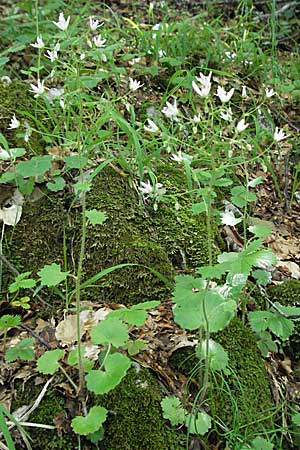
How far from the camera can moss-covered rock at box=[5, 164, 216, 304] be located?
7.11ft

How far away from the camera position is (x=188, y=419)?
1690 millimetres

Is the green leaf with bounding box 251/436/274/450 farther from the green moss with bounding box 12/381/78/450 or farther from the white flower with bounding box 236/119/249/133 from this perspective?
the white flower with bounding box 236/119/249/133

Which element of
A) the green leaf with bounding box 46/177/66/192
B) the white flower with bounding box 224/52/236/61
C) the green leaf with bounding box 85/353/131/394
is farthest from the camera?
the white flower with bounding box 224/52/236/61

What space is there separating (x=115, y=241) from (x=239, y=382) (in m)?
0.79

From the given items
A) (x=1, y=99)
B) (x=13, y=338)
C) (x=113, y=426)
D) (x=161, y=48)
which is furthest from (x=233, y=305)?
(x=161, y=48)

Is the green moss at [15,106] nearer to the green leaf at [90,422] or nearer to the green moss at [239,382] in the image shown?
the green moss at [239,382]

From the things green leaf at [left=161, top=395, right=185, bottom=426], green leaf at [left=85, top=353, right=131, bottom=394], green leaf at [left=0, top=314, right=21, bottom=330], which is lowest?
green leaf at [left=161, top=395, right=185, bottom=426]

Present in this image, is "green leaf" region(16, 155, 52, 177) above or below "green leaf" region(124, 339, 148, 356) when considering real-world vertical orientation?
above

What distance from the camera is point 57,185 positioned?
2.31 m

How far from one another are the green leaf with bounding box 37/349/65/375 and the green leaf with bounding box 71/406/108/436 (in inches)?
6.1

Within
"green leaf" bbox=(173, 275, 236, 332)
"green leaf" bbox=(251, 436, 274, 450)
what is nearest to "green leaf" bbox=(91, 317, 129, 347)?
"green leaf" bbox=(173, 275, 236, 332)

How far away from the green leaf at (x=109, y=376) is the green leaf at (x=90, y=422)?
137mm

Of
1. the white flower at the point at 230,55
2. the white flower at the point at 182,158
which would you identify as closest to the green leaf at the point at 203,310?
the white flower at the point at 182,158

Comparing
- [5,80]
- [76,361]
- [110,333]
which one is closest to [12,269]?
[76,361]
